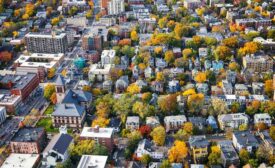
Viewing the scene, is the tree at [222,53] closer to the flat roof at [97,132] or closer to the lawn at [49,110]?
the flat roof at [97,132]

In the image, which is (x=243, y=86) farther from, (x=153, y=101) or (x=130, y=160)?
(x=130, y=160)

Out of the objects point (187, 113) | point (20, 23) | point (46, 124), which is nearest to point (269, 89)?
point (187, 113)

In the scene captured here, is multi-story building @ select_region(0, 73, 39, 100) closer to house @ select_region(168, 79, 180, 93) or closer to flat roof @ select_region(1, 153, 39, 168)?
flat roof @ select_region(1, 153, 39, 168)

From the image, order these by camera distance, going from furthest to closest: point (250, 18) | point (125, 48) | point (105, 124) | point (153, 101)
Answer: point (250, 18) < point (125, 48) < point (153, 101) < point (105, 124)

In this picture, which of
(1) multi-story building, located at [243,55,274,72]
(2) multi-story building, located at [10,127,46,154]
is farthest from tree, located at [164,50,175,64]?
(2) multi-story building, located at [10,127,46,154]

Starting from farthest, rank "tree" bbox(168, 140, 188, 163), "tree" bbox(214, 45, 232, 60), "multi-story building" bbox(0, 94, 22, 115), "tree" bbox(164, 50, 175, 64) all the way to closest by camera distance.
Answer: "tree" bbox(214, 45, 232, 60)
"tree" bbox(164, 50, 175, 64)
"multi-story building" bbox(0, 94, 22, 115)
"tree" bbox(168, 140, 188, 163)

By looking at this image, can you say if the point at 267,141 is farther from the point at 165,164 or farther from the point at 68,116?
the point at 68,116
